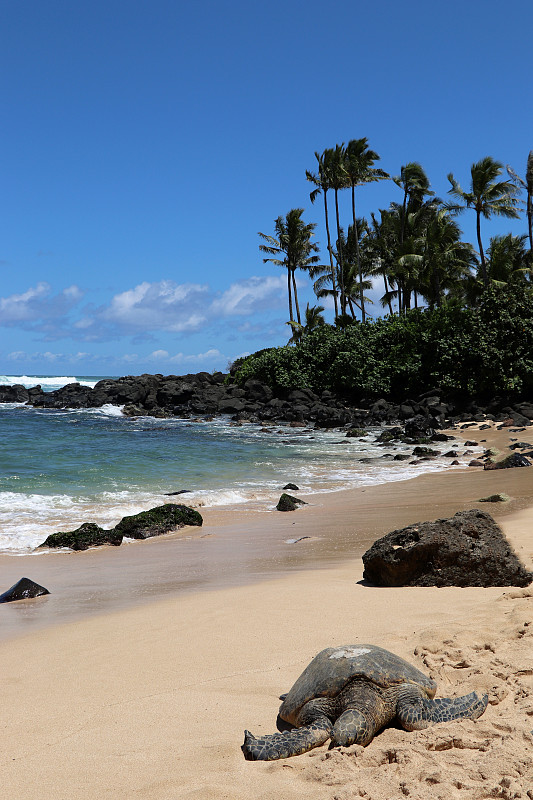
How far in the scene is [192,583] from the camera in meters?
6.48

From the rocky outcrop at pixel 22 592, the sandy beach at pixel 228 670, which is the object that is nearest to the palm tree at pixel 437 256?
the sandy beach at pixel 228 670

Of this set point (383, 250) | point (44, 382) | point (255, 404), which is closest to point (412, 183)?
point (383, 250)

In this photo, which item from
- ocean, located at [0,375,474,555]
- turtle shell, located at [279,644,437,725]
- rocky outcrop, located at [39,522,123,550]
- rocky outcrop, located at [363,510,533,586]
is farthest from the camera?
ocean, located at [0,375,474,555]

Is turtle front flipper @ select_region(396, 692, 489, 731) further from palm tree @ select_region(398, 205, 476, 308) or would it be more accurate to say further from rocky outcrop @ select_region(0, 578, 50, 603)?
palm tree @ select_region(398, 205, 476, 308)

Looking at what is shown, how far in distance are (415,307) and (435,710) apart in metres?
38.1

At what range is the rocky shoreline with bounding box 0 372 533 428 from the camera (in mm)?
28734

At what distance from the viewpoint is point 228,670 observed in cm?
395

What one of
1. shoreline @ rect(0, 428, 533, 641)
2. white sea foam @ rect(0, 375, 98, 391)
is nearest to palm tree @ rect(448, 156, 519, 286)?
shoreline @ rect(0, 428, 533, 641)

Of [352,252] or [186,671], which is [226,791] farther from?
[352,252]

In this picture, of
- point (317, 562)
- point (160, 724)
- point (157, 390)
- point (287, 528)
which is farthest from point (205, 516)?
point (157, 390)

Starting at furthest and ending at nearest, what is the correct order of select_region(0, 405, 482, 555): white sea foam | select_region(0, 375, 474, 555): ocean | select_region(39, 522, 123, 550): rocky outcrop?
select_region(0, 375, 474, 555): ocean < select_region(0, 405, 482, 555): white sea foam < select_region(39, 522, 123, 550): rocky outcrop

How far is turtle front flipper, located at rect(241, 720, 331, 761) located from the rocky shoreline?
22.6 metres

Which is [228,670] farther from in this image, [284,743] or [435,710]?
[435,710]

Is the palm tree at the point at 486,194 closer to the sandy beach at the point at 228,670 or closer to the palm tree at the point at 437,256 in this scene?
the palm tree at the point at 437,256
